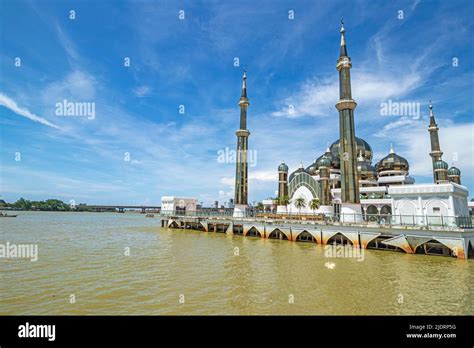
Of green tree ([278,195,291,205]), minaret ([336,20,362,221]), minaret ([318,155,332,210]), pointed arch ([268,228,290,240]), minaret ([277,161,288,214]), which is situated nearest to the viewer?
pointed arch ([268,228,290,240])

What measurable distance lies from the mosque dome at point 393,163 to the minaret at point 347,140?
31.1 m

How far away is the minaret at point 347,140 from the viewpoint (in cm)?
3506

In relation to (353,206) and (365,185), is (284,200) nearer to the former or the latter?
(365,185)

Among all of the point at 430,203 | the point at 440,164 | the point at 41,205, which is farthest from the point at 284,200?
the point at 41,205

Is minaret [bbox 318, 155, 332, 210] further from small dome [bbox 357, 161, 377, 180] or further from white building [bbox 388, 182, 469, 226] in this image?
white building [bbox 388, 182, 469, 226]

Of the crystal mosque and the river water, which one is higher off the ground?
the crystal mosque

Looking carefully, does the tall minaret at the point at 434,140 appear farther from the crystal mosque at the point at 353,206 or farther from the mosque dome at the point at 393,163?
the mosque dome at the point at 393,163

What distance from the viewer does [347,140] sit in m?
36.9

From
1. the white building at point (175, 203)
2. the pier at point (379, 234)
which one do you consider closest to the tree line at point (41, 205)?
the white building at point (175, 203)

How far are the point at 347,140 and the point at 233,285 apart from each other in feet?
96.3

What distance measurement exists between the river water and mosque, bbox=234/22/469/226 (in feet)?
19.5

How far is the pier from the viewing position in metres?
21.5

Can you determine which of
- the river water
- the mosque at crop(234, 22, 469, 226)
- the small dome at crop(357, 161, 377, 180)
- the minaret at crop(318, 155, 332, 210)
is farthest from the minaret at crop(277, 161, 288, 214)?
the river water
